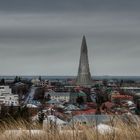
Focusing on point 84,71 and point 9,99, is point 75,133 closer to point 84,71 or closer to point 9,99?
point 9,99

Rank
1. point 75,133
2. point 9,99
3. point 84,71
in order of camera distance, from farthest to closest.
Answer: point 84,71 → point 9,99 → point 75,133

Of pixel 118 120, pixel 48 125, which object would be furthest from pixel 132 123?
pixel 48 125

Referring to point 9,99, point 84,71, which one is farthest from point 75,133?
point 84,71

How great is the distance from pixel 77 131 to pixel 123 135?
551 mm

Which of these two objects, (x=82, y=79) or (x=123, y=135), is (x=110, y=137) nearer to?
(x=123, y=135)

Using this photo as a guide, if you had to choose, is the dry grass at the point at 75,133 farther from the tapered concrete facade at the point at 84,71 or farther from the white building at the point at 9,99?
the tapered concrete facade at the point at 84,71

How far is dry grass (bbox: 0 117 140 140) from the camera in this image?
598cm

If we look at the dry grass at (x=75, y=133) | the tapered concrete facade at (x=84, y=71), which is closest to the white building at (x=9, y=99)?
the dry grass at (x=75, y=133)

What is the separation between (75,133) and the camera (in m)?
6.13

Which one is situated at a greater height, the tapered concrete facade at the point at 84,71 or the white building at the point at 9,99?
the tapered concrete facade at the point at 84,71

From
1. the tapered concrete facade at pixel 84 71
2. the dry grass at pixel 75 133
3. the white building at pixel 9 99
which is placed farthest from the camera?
the tapered concrete facade at pixel 84 71

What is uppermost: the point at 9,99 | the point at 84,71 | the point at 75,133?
the point at 84,71

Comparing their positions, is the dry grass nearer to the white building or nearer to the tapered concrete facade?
the white building

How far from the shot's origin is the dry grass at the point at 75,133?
5980mm
